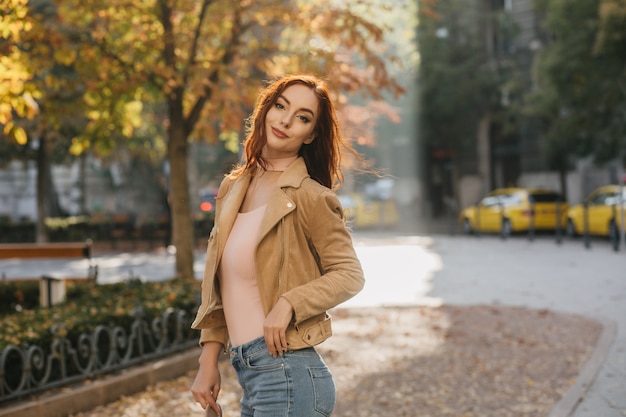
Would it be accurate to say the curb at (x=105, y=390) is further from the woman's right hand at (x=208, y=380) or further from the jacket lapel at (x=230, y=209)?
the jacket lapel at (x=230, y=209)

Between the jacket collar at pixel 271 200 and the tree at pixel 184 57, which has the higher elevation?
the tree at pixel 184 57

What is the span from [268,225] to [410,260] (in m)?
16.5

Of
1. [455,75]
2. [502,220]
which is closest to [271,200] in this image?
[502,220]

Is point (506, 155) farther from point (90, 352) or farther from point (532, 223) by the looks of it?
point (90, 352)

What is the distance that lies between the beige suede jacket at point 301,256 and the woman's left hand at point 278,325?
0.03m

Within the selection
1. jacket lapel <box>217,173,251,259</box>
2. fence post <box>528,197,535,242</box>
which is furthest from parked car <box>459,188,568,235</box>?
jacket lapel <box>217,173,251,259</box>

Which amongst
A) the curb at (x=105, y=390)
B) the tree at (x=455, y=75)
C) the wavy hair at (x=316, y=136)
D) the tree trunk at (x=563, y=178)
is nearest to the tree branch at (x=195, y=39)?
the curb at (x=105, y=390)

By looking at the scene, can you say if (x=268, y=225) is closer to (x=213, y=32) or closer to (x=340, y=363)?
(x=340, y=363)

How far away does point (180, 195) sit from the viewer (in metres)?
9.84

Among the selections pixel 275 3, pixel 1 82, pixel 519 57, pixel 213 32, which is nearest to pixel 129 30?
pixel 213 32

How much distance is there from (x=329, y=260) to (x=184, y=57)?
27.1 ft

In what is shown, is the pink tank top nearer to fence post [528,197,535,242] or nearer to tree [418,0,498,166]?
fence post [528,197,535,242]

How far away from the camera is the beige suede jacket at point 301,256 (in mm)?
2436

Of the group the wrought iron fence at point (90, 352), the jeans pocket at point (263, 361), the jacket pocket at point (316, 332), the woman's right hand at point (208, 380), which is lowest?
the wrought iron fence at point (90, 352)
